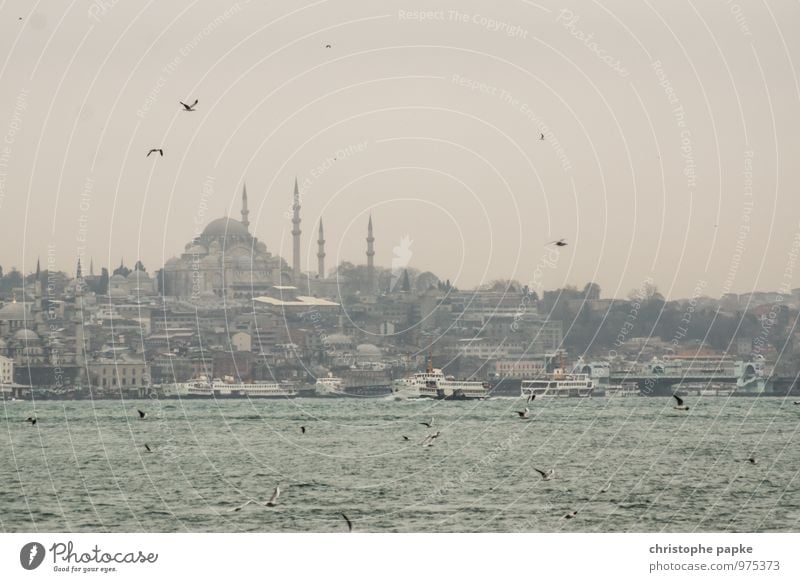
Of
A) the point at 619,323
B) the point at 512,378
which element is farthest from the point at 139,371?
the point at 619,323

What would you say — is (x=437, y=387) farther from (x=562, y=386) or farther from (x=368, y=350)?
(x=368, y=350)

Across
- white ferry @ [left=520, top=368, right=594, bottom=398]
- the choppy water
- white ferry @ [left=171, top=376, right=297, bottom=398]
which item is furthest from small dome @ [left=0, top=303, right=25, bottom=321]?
the choppy water

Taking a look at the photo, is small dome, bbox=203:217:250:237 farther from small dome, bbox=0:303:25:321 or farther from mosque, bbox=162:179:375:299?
small dome, bbox=0:303:25:321

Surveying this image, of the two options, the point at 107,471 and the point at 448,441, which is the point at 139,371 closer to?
the point at 448,441
